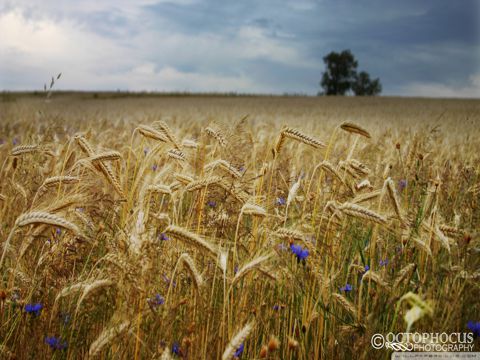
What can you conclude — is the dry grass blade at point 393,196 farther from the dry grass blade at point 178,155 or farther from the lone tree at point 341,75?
the lone tree at point 341,75

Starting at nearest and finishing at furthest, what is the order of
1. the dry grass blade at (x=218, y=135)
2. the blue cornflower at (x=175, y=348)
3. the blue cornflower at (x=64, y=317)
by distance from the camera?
the blue cornflower at (x=175, y=348) < the blue cornflower at (x=64, y=317) < the dry grass blade at (x=218, y=135)

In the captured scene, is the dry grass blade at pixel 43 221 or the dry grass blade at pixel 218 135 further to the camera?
the dry grass blade at pixel 218 135

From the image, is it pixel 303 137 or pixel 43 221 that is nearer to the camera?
pixel 43 221

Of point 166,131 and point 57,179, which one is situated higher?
point 166,131

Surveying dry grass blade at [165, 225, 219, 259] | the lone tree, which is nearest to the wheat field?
dry grass blade at [165, 225, 219, 259]

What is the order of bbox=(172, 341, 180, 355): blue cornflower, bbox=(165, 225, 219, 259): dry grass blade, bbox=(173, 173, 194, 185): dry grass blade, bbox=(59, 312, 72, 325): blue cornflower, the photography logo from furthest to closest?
bbox=(173, 173, 194, 185): dry grass blade → bbox=(59, 312, 72, 325): blue cornflower → bbox=(172, 341, 180, 355): blue cornflower → the photography logo → bbox=(165, 225, 219, 259): dry grass blade

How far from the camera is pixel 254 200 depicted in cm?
227

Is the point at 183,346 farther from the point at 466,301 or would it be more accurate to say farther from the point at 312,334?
the point at 466,301

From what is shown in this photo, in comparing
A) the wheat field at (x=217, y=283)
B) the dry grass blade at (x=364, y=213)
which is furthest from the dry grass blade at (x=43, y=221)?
the dry grass blade at (x=364, y=213)

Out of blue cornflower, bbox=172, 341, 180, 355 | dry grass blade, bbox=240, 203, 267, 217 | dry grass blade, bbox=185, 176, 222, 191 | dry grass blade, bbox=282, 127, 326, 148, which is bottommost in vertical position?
blue cornflower, bbox=172, 341, 180, 355

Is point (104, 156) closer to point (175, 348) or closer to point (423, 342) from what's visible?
point (175, 348)

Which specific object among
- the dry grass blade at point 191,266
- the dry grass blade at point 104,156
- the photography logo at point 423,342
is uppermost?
the dry grass blade at point 104,156

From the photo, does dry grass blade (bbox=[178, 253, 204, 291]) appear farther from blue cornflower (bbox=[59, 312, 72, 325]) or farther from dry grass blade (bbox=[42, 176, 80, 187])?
dry grass blade (bbox=[42, 176, 80, 187])

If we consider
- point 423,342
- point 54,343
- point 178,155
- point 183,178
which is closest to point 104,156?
point 183,178
